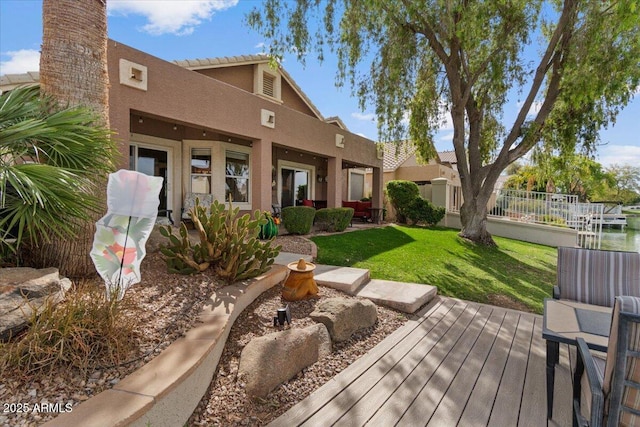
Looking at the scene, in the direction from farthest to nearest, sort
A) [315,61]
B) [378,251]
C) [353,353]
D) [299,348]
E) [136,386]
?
1. [315,61]
2. [378,251]
3. [353,353]
4. [299,348]
5. [136,386]

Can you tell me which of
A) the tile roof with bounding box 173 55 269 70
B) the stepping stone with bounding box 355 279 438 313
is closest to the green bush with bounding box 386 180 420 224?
the tile roof with bounding box 173 55 269 70

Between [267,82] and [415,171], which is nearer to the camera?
[267,82]

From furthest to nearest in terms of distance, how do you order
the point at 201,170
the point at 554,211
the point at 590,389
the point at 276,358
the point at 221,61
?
1. the point at 554,211
2. the point at 221,61
3. the point at 201,170
4. the point at 276,358
5. the point at 590,389

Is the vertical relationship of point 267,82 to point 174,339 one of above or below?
above

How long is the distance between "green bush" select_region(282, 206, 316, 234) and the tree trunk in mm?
6131

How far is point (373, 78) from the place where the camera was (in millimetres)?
11133

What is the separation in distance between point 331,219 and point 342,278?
227 inches

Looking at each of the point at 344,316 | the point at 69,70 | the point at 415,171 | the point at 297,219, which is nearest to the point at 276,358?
the point at 344,316

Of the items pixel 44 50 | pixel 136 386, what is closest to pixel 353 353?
pixel 136 386

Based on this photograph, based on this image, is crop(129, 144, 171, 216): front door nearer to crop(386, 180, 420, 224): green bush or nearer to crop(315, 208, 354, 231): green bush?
crop(315, 208, 354, 231): green bush

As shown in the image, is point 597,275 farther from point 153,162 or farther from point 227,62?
point 227,62

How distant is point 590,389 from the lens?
1890mm

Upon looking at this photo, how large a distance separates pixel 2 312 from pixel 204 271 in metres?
2.10

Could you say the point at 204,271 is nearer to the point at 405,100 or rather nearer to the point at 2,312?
the point at 2,312
